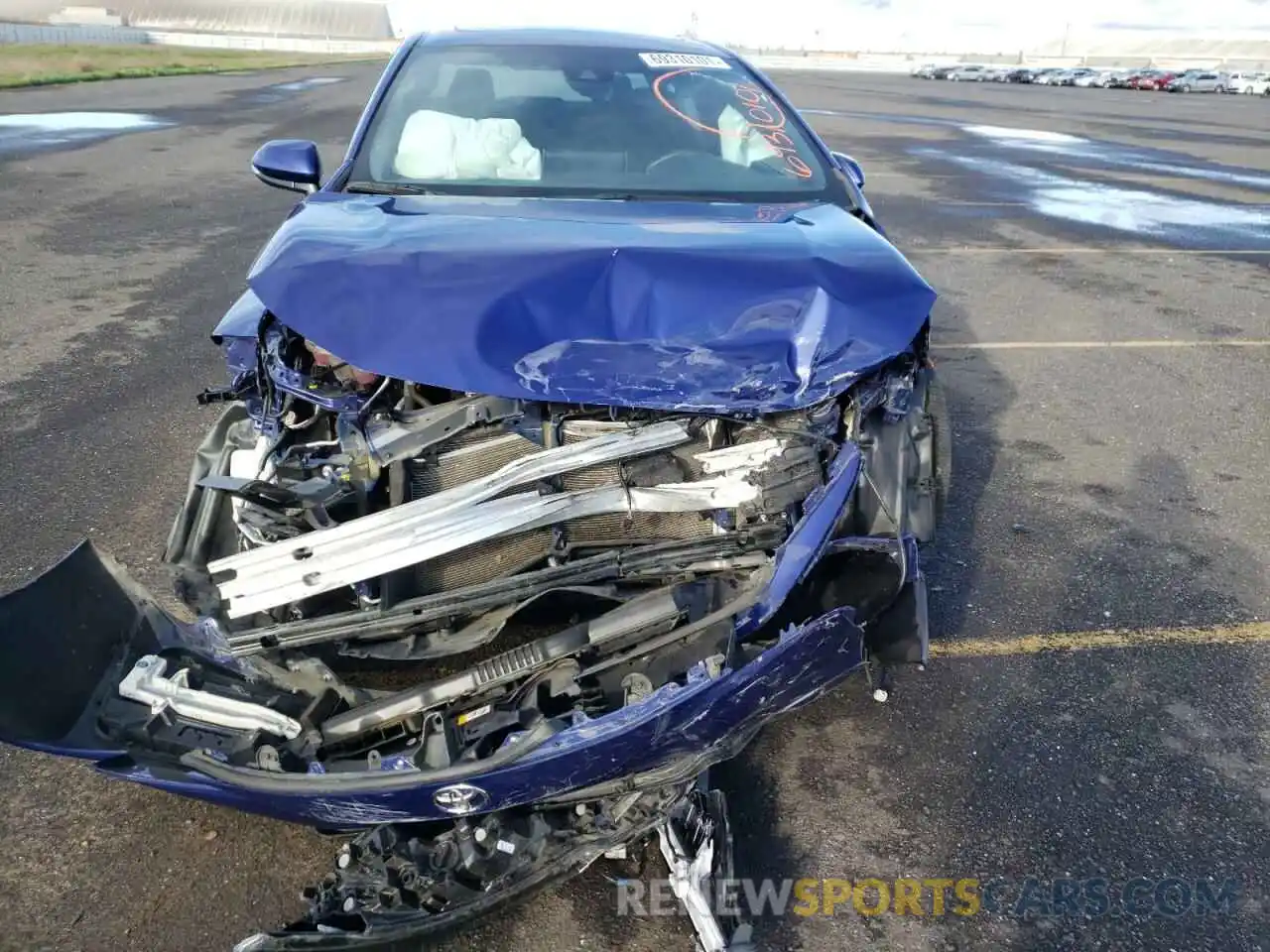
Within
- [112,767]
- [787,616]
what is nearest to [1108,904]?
[787,616]

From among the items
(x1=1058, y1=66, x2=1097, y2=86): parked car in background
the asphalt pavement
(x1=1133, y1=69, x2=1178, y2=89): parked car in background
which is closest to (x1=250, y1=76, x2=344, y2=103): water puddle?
the asphalt pavement

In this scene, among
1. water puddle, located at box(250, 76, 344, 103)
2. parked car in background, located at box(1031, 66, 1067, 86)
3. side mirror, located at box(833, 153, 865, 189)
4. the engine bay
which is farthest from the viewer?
parked car in background, located at box(1031, 66, 1067, 86)

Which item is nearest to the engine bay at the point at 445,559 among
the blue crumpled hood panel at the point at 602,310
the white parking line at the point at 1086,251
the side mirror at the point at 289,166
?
the blue crumpled hood panel at the point at 602,310

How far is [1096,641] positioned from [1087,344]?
3.95m

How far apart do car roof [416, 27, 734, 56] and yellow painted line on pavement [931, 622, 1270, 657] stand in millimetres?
2823

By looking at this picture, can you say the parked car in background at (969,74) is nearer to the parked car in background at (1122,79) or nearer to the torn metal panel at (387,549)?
the parked car in background at (1122,79)

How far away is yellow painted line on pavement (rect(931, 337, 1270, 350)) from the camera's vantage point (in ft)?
22.3

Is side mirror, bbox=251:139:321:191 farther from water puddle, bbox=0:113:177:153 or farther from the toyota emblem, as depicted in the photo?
water puddle, bbox=0:113:177:153

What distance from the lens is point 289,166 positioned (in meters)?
3.79

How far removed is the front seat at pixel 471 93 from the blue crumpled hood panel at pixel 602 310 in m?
1.24

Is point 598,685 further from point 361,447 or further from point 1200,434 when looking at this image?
point 1200,434

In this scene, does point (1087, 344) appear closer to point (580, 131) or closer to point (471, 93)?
point (580, 131)

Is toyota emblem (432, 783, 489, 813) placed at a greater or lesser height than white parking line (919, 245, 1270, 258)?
greater

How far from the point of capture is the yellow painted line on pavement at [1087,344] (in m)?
6.79
